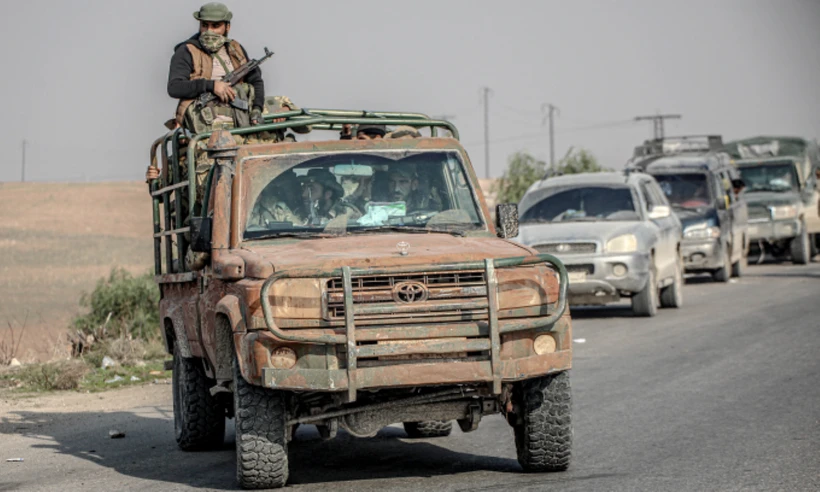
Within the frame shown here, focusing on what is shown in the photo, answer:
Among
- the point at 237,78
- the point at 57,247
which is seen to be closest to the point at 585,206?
the point at 237,78

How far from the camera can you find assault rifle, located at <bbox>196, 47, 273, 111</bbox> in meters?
10.5

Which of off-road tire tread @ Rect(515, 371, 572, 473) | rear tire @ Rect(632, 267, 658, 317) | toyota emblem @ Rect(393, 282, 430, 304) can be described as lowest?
off-road tire tread @ Rect(515, 371, 572, 473)

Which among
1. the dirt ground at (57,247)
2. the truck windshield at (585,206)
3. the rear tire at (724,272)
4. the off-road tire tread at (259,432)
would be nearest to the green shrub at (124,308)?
the dirt ground at (57,247)

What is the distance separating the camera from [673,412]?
Answer: 33.6 feet

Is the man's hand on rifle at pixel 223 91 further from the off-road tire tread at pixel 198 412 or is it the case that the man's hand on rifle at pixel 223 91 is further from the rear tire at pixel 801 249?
the rear tire at pixel 801 249

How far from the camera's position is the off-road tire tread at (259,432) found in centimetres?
737

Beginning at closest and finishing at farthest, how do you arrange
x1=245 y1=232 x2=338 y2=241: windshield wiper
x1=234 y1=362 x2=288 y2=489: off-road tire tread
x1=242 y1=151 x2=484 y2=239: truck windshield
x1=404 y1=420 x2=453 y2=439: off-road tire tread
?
x1=234 y1=362 x2=288 y2=489: off-road tire tread → x1=245 y1=232 x2=338 y2=241: windshield wiper → x1=242 y1=151 x2=484 y2=239: truck windshield → x1=404 y1=420 x2=453 y2=439: off-road tire tread

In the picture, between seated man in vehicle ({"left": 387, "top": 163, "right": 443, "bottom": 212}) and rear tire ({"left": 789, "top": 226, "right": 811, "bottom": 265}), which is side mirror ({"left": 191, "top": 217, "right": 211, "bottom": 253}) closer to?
seated man in vehicle ({"left": 387, "top": 163, "right": 443, "bottom": 212})

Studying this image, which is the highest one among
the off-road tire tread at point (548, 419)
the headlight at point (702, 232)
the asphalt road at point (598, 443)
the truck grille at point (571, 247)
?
the headlight at point (702, 232)

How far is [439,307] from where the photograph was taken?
714 cm

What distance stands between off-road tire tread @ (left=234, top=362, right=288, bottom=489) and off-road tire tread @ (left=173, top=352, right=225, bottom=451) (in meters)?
2.08

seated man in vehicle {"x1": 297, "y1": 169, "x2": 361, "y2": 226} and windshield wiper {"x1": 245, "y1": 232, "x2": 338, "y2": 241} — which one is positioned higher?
seated man in vehicle {"x1": 297, "y1": 169, "x2": 361, "y2": 226}

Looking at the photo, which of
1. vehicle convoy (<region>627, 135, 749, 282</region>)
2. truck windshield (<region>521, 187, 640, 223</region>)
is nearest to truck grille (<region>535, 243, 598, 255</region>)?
truck windshield (<region>521, 187, 640, 223</region>)

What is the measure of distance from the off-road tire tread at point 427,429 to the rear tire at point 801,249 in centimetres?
2164
